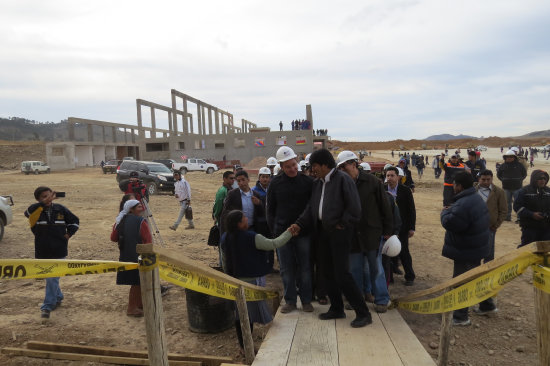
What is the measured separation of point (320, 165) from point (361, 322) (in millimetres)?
1624

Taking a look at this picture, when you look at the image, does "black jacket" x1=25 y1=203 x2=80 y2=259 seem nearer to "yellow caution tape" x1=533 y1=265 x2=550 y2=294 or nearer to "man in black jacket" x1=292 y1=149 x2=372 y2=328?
"man in black jacket" x1=292 y1=149 x2=372 y2=328

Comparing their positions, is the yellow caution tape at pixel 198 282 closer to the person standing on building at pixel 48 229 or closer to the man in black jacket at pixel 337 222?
the man in black jacket at pixel 337 222

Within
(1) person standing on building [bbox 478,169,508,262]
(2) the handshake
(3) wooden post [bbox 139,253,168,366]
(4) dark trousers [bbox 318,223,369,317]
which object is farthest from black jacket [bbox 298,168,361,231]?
(1) person standing on building [bbox 478,169,508,262]

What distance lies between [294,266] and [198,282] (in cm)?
152

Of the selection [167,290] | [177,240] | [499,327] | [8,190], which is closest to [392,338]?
[499,327]

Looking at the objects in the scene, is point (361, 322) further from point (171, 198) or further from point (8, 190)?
point (8, 190)

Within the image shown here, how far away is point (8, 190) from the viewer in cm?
2191

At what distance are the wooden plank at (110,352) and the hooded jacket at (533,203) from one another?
14.4 feet

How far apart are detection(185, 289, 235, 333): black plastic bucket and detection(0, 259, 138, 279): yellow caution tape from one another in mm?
2149

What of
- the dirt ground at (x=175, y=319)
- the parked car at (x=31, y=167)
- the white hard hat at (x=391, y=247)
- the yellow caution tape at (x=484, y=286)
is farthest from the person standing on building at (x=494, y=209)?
the parked car at (x=31, y=167)

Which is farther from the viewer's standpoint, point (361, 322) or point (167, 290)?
point (167, 290)

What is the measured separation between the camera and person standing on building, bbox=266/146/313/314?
4.16 m

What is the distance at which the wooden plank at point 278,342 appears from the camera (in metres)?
3.18

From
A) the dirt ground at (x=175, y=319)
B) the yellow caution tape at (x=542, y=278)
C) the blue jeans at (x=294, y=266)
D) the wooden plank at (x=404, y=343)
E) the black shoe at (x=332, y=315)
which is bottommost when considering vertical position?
the dirt ground at (x=175, y=319)
